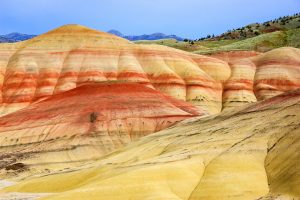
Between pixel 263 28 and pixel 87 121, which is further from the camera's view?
pixel 263 28

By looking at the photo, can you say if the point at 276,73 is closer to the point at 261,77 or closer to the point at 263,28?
the point at 261,77

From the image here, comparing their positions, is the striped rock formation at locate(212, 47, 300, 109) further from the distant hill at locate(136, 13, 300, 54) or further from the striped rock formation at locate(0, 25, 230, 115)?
the distant hill at locate(136, 13, 300, 54)

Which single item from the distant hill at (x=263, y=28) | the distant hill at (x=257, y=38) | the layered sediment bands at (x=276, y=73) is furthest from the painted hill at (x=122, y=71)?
the distant hill at (x=263, y=28)

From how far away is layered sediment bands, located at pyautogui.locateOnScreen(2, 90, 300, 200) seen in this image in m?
30.7

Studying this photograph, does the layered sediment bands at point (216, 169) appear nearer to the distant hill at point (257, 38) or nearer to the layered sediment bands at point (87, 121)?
the layered sediment bands at point (87, 121)

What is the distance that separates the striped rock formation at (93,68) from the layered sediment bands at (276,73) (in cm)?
747

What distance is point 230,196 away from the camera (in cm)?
2942

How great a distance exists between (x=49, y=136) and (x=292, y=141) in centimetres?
4303

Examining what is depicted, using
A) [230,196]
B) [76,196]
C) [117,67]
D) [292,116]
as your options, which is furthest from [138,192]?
[117,67]

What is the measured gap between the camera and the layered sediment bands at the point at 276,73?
10256cm

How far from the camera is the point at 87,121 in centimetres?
7338

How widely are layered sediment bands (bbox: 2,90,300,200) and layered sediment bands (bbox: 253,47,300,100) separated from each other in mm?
54483

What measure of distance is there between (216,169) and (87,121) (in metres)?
41.6

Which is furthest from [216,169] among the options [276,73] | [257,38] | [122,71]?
[257,38]
